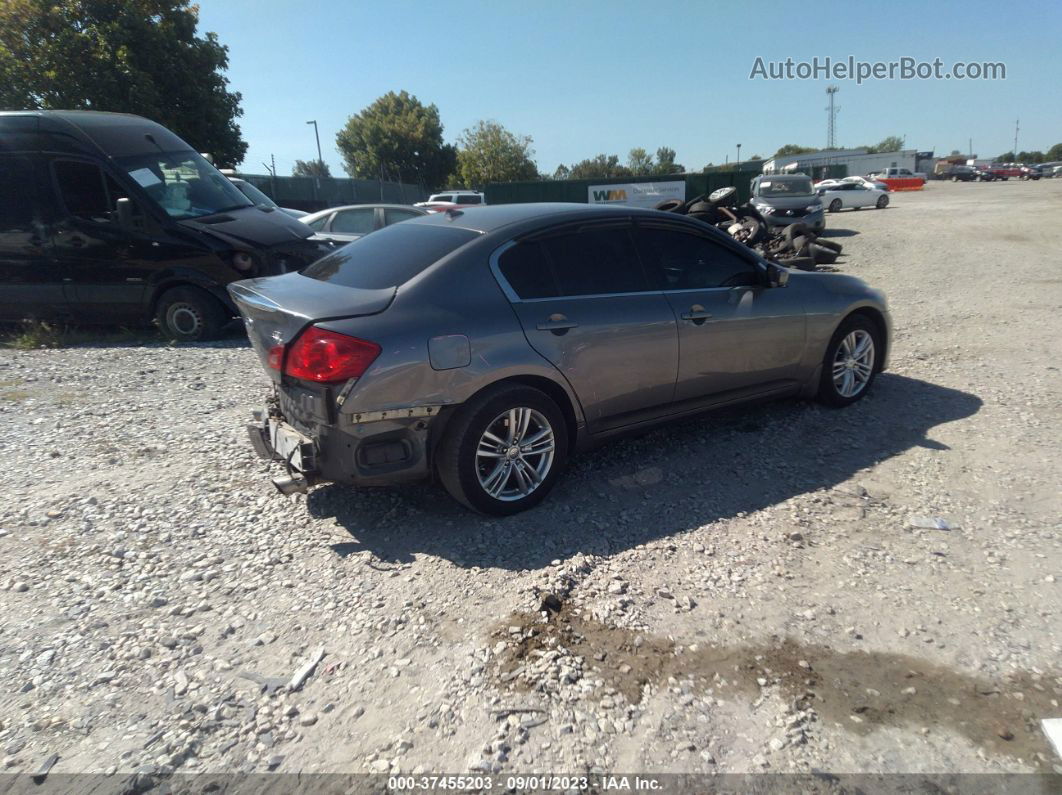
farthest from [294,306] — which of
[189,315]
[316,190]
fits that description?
[316,190]

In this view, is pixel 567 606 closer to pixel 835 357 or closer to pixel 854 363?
pixel 835 357

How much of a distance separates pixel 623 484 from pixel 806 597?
1.38 metres

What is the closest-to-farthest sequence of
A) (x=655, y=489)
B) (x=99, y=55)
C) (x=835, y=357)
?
(x=655, y=489) → (x=835, y=357) → (x=99, y=55)

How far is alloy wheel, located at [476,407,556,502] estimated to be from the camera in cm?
368

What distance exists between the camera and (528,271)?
3887mm

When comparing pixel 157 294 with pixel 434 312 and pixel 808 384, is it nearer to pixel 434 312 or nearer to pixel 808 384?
pixel 434 312

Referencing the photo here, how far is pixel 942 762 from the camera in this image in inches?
86.6

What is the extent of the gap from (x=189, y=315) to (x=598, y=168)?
84377 millimetres

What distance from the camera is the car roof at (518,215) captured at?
13.3 ft

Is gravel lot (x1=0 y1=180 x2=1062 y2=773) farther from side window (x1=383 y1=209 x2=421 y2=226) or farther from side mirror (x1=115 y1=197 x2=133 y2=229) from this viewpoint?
side window (x1=383 y1=209 x2=421 y2=226)

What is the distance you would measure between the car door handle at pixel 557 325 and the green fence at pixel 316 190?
24.7 meters

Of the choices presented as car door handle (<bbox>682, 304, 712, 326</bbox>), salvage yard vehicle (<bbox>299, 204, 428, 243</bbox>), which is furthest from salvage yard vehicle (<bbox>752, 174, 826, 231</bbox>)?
car door handle (<bbox>682, 304, 712, 326</bbox>)

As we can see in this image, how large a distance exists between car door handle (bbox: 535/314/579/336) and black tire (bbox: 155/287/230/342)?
19.2 ft

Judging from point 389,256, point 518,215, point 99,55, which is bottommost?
point 389,256
